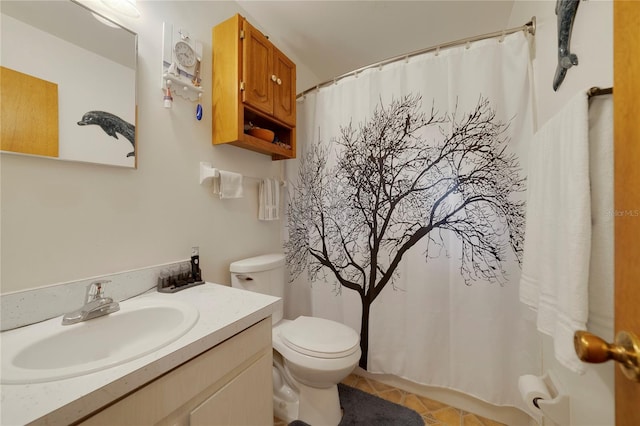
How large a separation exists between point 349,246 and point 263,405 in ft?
3.31

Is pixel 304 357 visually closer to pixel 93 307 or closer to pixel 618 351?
pixel 93 307

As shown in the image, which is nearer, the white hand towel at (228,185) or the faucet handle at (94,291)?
the faucet handle at (94,291)

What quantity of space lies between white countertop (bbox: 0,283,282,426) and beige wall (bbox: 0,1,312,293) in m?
0.25

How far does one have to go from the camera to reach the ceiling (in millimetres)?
1514

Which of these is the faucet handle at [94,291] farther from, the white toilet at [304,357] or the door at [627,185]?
the door at [627,185]

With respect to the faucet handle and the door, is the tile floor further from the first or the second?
the door

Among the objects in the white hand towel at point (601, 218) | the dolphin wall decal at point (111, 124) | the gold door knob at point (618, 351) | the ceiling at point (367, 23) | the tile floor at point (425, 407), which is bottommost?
the tile floor at point (425, 407)

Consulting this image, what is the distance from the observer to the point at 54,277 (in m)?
0.82

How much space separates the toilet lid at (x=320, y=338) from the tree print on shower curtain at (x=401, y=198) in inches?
14.7

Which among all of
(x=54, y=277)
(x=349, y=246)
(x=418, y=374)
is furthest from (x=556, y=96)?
(x=54, y=277)

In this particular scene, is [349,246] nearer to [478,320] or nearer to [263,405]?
[478,320]

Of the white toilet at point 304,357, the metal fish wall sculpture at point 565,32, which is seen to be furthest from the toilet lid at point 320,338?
the metal fish wall sculpture at point 565,32

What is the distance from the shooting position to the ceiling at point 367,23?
1514 millimetres

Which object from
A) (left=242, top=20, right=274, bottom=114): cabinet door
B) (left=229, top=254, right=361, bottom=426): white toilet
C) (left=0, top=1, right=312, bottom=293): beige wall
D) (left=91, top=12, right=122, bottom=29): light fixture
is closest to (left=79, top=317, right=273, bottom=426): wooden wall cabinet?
(left=229, top=254, right=361, bottom=426): white toilet
